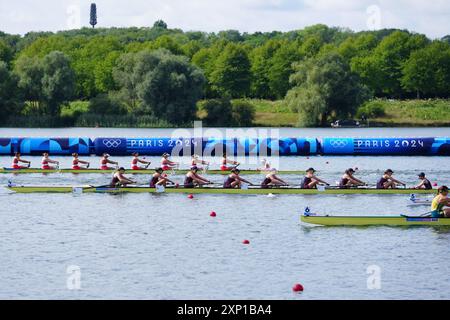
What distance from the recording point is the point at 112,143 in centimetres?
7062

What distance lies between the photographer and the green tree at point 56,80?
354 ft

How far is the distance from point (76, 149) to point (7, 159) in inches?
203

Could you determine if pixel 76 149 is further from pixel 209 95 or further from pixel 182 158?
pixel 209 95

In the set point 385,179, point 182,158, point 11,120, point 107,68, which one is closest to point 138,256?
point 385,179

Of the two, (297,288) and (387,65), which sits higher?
(387,65)

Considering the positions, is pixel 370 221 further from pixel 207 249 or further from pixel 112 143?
pixel 112 143

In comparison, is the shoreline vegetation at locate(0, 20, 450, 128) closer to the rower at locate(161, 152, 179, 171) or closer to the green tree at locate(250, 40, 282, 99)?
the green tree at locate(250, 40, 282, 99)

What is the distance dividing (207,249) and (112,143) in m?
40.1

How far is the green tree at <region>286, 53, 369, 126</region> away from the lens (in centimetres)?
10269

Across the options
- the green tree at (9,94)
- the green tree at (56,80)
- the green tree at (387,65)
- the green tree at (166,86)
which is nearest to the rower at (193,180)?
the green tree at (166,86)

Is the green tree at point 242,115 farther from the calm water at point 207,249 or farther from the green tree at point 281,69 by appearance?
the calm water at point 207,249

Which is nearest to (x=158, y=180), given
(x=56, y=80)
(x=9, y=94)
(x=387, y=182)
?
(x=387, y=182)

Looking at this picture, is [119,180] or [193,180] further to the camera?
[193,180]

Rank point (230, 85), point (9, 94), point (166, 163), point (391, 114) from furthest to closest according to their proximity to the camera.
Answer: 1. point (230, 85)
2. point (391, 114)
3. point (9, 94)
4. point (166, 163)
